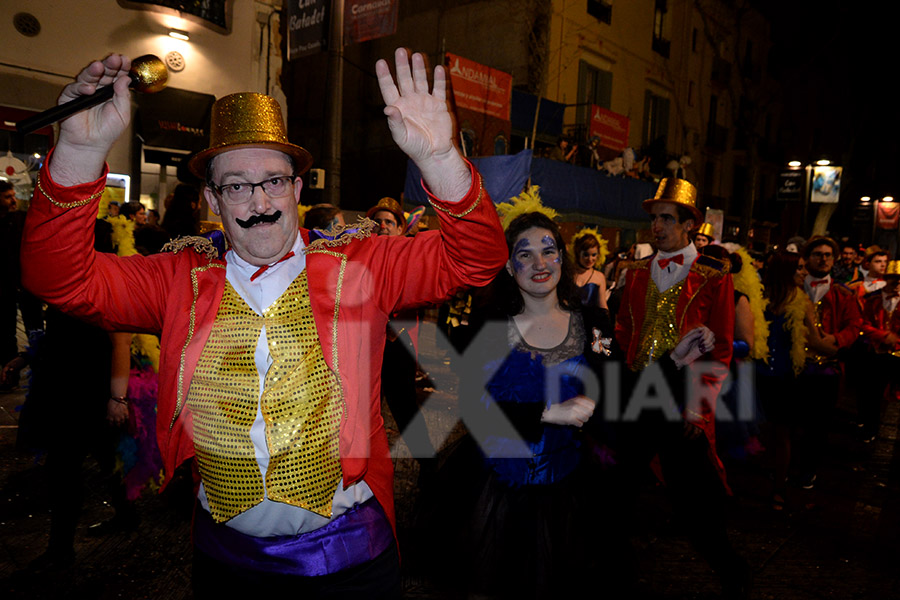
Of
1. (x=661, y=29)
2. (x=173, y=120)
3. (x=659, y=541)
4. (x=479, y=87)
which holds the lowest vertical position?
(x=659, y=541)

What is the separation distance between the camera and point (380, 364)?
1.99 m

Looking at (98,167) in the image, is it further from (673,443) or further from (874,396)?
(874,396)

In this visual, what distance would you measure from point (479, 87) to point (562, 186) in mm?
2897

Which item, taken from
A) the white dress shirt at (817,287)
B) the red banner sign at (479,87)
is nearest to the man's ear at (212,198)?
the white dress shirt at (817,287)

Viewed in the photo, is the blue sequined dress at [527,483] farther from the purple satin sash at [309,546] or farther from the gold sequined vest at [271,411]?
the gold sequined vest at [271,411]

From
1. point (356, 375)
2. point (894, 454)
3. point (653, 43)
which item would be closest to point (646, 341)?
point (356, 375)

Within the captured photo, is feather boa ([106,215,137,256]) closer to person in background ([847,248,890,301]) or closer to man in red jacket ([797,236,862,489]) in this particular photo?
man in red jacket ([797,236,862,489])

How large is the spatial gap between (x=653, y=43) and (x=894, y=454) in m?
18.1

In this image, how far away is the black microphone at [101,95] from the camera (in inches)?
59.8

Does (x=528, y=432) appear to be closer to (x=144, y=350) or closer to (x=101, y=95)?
(x=101, y=95)

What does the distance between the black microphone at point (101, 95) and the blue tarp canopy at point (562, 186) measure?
9.10 m

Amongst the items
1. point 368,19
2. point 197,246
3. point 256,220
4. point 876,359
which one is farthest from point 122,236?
point 876,359

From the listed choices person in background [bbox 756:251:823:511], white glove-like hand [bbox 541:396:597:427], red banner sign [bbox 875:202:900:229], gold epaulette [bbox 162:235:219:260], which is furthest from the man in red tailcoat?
red banner sign [bbox 875:202:900:229]

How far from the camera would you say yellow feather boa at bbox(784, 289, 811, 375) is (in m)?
5.13
